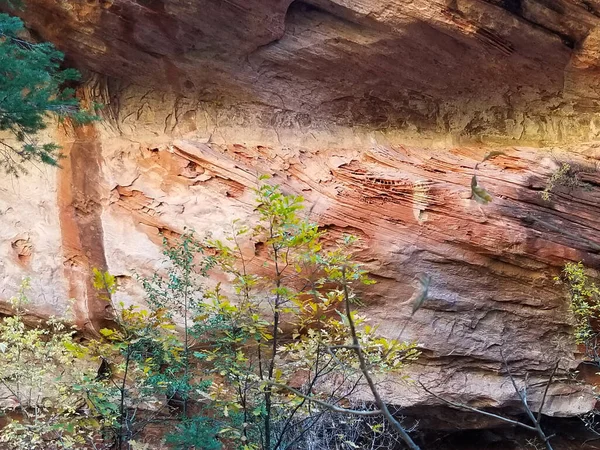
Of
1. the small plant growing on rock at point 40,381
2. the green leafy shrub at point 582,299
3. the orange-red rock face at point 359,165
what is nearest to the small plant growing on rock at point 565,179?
the orange-red rock face at point 359,165

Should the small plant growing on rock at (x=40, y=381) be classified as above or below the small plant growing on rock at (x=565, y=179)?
below

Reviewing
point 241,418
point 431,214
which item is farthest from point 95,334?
point 431,214

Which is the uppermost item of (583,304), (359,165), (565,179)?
(565,179)

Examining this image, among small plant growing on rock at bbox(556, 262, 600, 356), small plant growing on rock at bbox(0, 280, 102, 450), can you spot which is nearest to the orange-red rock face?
small plant growing on rock at bbox(556, 262, 600, 356)

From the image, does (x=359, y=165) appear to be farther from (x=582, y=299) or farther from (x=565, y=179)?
(x=582, y=299)

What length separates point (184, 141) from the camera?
6574 mm

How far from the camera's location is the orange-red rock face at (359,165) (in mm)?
6262

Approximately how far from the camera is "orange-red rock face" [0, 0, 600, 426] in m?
6.26

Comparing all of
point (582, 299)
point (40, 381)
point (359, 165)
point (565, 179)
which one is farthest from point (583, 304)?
point (40, 381)

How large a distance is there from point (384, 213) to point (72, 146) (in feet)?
12.4

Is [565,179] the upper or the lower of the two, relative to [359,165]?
upper

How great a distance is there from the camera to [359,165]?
6.66 m

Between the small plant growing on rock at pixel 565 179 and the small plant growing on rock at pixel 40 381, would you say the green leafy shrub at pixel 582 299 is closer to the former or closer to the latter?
the small plant growing on rock at pixel 565 179

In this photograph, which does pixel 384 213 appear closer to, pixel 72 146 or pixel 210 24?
pixel 210 24
